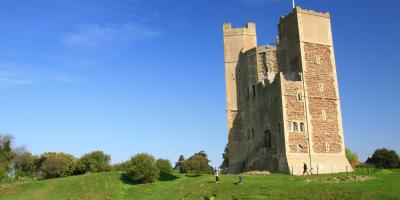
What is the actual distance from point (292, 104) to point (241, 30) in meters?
16.3

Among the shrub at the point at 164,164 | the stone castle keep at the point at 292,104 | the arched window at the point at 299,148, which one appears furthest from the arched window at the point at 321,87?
the shrub at the point at 164,164

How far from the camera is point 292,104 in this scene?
43.7 meters

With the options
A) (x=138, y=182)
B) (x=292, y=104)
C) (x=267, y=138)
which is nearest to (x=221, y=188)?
(x=267, y=138)

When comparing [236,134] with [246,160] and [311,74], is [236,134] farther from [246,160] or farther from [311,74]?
[311,74]

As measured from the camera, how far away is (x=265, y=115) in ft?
154

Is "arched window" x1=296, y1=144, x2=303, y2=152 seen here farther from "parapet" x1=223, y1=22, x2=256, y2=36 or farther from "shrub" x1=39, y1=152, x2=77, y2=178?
"shrub" x1=39, y1=152, x2=77, y2=178

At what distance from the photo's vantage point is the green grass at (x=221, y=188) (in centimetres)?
2878

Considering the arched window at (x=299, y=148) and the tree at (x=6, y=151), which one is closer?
the arched window at (x=299, y=148)

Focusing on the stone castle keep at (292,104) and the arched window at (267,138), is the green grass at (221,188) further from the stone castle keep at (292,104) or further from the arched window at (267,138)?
the arched window at (267,138)

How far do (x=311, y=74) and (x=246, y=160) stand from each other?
39.4 ft

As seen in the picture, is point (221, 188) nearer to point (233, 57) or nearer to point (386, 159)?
point (233, 57)

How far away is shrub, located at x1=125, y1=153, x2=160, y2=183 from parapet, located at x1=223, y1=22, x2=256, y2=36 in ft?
62.4

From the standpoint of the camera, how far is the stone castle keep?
43.0 m

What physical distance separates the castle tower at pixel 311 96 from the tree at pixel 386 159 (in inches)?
650
